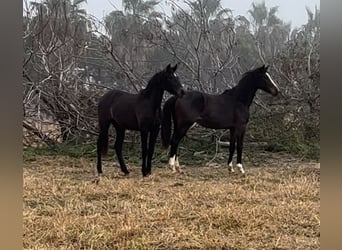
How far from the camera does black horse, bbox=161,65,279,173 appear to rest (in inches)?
218

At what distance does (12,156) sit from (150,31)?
6191 millimetres

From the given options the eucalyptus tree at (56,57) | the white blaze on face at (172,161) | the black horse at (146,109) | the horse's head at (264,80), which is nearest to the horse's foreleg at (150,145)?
the black horse at (146,109)

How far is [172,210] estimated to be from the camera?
3.18 m

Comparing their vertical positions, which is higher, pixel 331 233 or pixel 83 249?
pixel 331 233

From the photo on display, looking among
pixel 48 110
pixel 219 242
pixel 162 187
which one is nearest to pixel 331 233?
pixel 219 242

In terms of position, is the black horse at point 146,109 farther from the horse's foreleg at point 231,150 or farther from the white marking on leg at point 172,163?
the horse's foreleg at point 231,150

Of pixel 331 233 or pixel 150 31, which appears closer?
pixel 331 233

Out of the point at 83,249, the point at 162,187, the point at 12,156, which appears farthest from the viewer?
the point at 162,187

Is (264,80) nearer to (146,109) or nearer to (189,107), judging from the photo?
(189,107)

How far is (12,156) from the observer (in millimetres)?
528

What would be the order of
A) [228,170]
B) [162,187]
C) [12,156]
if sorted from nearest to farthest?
[12,156]
[162,187]
[228,170]

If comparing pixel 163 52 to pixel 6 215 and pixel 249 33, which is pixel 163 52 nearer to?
pixel 249 33

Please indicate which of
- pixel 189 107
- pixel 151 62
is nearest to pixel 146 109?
pixel 189 107

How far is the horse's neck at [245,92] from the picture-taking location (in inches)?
219
